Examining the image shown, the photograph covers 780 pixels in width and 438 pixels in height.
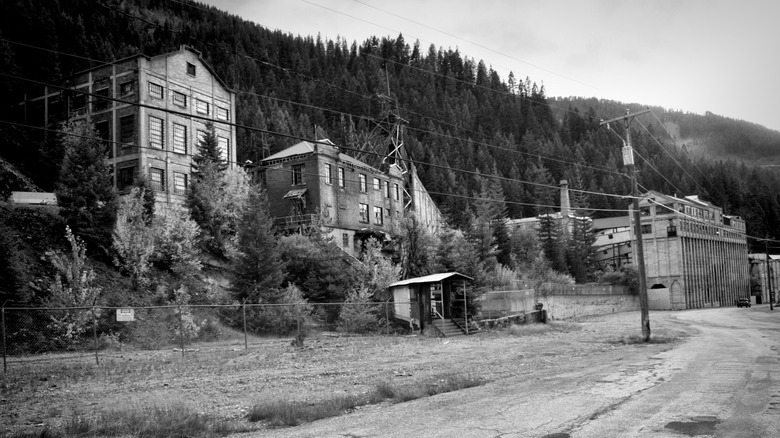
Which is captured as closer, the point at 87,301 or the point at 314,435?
the point at 314,435

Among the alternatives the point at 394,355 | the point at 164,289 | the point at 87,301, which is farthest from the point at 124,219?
the point at 394,355

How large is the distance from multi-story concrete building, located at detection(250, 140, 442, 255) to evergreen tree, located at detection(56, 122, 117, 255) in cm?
1776

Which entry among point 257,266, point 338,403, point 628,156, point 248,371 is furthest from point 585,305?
point 338,403

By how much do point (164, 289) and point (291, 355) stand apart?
14.0m

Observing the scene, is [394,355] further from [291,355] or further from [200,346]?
[200,346]

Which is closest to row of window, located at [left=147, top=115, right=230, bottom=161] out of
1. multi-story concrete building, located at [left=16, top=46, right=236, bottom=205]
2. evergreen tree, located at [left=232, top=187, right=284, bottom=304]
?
multi-story concrete building, located at [left=16, top=46, right=236, bottom=205]

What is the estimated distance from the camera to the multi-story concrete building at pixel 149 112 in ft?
158

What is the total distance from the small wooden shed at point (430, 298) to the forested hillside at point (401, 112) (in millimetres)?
40259

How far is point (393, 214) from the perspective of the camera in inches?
2530

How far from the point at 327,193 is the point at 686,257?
5722 centimetres

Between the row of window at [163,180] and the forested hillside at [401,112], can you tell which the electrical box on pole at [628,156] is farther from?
the forested hillside at [401,112]

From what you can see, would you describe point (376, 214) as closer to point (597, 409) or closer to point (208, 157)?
point (208, 157)

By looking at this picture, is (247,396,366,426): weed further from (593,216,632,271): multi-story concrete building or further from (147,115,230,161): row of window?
(593,216,632,271): multi-story concrete building

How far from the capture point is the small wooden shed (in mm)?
36594
